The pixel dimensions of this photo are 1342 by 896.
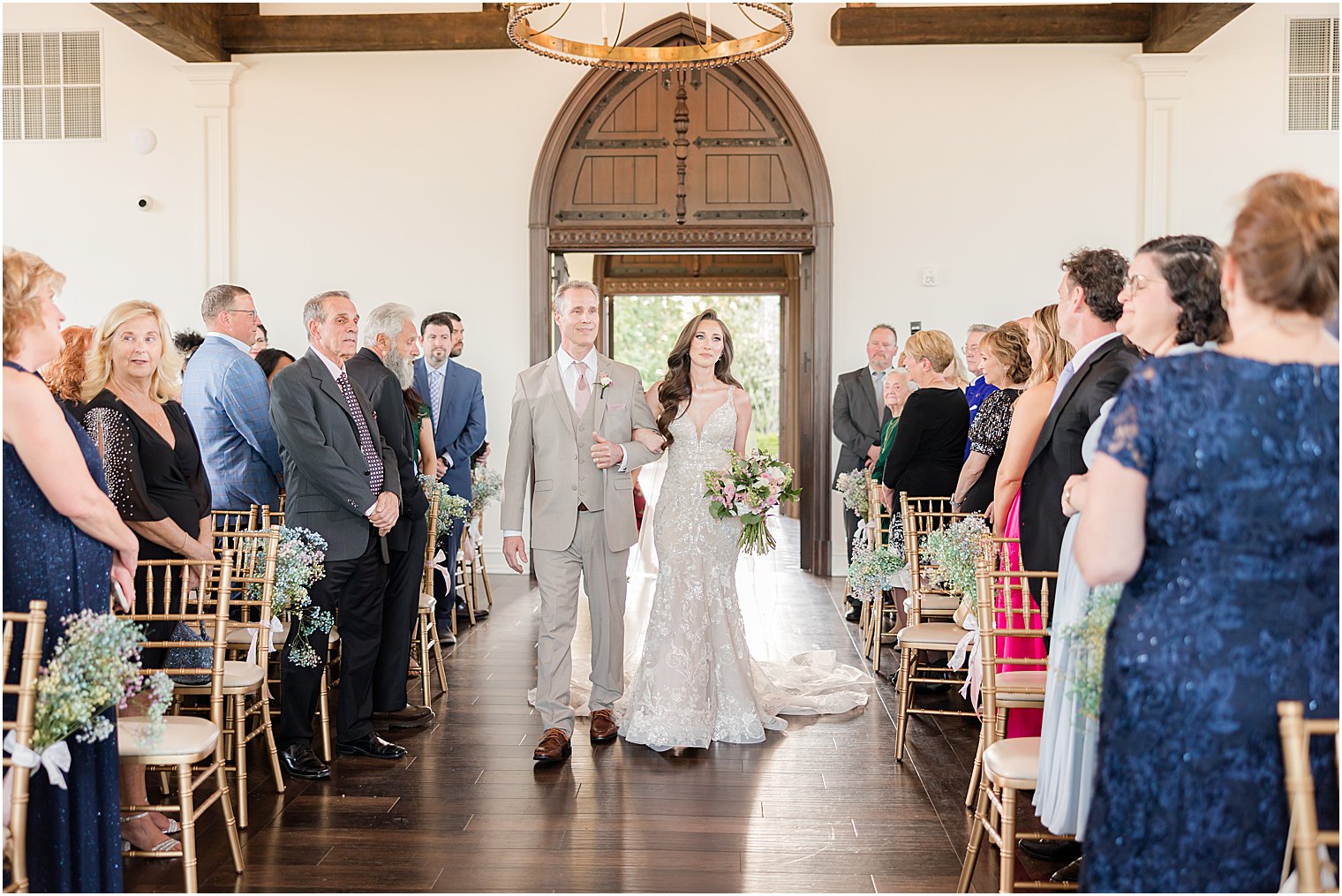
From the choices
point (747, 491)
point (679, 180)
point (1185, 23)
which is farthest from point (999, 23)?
point (747, 491)

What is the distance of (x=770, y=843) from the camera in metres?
3.70

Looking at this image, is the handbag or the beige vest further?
the beige vest

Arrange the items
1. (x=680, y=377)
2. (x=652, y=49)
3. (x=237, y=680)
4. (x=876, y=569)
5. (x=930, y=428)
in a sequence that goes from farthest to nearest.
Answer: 1. (x=930, y=428)
2. (x=876, y=569)
3. (x=652, y=49)
4. (x=680, y=377)
5. (x=237, y=680)

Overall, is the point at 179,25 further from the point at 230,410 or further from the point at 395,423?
the point at 395,423

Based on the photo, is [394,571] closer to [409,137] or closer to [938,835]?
[938,835]

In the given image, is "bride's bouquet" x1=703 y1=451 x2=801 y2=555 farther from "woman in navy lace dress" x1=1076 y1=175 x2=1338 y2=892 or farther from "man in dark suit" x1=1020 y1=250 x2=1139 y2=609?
"woman in navy lace dress" x1=1076 y1=175 x2=1338 y2=892

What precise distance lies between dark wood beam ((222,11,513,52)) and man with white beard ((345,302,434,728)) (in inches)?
180

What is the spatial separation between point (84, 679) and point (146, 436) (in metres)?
1.50

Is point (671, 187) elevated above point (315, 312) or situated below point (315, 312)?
above

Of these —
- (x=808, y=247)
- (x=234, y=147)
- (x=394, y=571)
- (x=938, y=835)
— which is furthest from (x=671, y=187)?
(x=938, y=835)

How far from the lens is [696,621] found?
498 centimetres

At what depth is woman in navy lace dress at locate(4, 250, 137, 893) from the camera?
2654mm

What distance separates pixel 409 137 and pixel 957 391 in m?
5.42

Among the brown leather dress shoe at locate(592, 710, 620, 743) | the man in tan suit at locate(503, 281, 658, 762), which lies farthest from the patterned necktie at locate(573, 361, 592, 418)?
the brown leather dress shoe at locate(592, 710, 620, 743)
